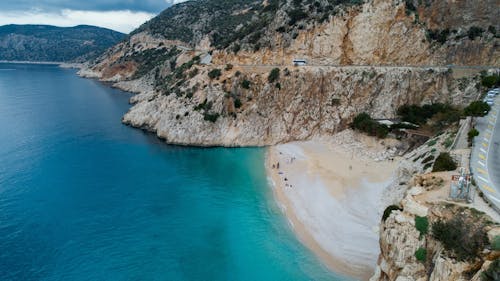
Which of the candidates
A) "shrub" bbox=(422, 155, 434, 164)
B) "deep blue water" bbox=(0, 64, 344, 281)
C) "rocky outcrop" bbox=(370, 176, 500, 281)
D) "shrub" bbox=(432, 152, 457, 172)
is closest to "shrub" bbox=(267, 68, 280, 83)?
"deep blue water" bbox=(0, 64, 344, 281)

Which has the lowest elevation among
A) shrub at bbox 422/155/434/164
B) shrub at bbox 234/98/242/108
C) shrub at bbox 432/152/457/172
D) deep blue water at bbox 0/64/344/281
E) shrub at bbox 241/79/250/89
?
deep blue water at bbox 0/64/344/281

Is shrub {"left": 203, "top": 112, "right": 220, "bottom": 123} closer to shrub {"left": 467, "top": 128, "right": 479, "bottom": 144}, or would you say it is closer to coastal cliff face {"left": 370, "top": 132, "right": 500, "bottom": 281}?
shrub {"left": 467, "top": 128, "right": 479, "bottom": 144}

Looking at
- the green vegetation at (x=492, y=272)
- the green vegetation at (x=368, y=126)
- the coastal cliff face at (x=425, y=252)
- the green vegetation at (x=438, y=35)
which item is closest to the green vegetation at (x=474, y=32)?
the green vegetation at (x=438, y=35)

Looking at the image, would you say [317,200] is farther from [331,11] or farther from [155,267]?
[331,11]

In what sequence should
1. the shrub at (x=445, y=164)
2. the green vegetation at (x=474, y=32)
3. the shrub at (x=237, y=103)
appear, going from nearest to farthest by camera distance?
the shrub at (x=445, y=164)
the green vegetation at (x=474, y=32)
the shrub at (x=237, y=103)

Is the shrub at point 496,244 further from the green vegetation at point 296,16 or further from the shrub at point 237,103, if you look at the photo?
the green vegetation at point 296,16

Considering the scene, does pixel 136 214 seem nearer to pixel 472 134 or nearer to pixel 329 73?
pixel 472 134
